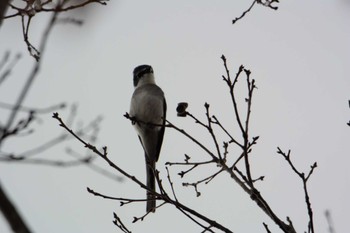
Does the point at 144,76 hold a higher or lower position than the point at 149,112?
higher

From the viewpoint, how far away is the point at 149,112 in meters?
6.46

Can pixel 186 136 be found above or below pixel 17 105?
above

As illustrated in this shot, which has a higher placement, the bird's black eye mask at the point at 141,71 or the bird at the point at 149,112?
the bird's black eye mask at the point at 141,71

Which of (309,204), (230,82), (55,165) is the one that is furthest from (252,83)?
(55,165)

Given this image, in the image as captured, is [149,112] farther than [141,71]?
No

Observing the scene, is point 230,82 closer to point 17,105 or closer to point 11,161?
point 11,161

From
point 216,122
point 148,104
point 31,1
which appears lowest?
point 216,122

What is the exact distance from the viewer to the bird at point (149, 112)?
645 cm

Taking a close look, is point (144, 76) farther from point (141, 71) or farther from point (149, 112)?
point (149, 112)

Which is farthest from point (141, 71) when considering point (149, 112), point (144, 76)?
point (149, 112)

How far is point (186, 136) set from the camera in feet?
12.1

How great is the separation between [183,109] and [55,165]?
3.52ft

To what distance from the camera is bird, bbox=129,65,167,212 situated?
645cm

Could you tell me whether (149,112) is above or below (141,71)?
below
